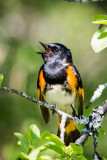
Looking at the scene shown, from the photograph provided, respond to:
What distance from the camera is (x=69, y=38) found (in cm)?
573

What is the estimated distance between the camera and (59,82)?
11.6 feet

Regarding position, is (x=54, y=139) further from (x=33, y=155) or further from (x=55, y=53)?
(x=55, y=53)

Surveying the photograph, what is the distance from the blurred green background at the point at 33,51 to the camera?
484cm

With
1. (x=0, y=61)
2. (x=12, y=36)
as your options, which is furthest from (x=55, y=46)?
(x=12, y=36)

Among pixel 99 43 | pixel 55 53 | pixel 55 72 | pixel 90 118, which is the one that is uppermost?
pixel 55 53

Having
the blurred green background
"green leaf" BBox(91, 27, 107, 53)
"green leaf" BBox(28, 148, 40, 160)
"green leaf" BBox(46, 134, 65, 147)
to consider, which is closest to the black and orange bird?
the blurred green background

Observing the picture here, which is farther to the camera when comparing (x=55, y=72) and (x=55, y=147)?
(x=55, y=72)

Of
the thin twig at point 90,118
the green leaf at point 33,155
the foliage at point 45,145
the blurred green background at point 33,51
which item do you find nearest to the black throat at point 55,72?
the blurred green background at point 33,51

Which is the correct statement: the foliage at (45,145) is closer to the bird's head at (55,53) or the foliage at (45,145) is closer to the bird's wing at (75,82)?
the bird's wing at (75,82)

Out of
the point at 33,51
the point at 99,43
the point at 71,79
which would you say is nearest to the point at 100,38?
the point at 99,43

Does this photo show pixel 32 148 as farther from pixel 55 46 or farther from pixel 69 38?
pixel 69 38

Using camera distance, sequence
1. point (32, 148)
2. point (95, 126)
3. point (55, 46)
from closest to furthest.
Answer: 1. point (32, 148)
2. point (95, 126)
3. point (55, 46)

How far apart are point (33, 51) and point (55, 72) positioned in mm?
1366

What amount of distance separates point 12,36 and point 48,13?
31.0 inches
